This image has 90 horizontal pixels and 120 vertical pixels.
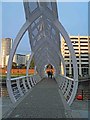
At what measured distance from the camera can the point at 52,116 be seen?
5387 mm

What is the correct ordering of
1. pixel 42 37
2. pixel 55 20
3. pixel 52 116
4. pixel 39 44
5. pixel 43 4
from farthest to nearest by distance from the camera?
1. pixel 39 44
2. pixel 42 37
3. pixel 55 20
4. pixel 43 4
5. pixel 52 116

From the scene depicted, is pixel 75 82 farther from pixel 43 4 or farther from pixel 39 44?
pixel 39 44

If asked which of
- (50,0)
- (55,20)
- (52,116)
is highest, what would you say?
(50,0)

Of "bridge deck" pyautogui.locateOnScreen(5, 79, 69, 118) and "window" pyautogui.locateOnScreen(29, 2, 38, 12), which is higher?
"window" pyautogui.locateOnScreen(29, 2, 38, 12)

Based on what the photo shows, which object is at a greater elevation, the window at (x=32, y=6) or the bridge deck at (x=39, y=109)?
the window at (x=32, y=6)

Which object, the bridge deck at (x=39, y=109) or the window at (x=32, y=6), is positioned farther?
the window at (x=32, y=6)

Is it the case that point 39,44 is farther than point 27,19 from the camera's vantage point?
Yes

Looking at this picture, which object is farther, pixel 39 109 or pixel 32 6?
pixel 32 6

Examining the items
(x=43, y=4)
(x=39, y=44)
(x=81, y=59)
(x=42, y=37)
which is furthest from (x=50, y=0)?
(x=81, y=59)

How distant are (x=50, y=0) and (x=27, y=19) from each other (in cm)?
123

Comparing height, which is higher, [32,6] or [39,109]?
[32,6]

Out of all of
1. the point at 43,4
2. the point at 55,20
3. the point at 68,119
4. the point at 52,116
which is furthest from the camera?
the point at 55,20

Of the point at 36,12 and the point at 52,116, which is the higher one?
the point at 36,12

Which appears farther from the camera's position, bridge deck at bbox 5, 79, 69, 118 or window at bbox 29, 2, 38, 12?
window at bbox 29, 2, 38, 12
